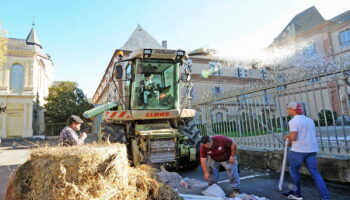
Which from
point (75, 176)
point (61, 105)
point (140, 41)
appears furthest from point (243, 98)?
point (61, 105)

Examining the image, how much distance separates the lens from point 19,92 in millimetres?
24125

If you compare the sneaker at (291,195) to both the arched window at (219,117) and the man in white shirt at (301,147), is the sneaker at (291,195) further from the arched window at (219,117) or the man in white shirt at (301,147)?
the arched window at (219,117)

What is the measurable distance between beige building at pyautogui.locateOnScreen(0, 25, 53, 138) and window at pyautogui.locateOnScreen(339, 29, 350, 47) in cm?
3369

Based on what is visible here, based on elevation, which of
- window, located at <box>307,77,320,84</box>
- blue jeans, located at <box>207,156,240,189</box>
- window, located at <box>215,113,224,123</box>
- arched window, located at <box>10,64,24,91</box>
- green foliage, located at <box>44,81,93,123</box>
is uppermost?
arched window, located at <box>10,64,24,91</box>

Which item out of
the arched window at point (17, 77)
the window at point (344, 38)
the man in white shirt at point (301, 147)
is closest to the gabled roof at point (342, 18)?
the window at point (344, 38)

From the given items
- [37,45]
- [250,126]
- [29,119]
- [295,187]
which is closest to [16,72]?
[29,119]

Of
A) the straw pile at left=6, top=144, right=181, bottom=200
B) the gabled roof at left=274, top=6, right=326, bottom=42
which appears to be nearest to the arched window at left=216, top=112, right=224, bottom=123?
the straw pile at left=6, top=144, right=181, bottom=200

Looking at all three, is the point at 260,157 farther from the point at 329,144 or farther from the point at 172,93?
the point at 172,93

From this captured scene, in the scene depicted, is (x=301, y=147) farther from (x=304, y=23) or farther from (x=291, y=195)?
(x=304, y=23)

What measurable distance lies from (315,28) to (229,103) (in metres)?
24.4

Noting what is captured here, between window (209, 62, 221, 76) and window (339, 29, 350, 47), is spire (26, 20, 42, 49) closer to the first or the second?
window (209, 62, 221, 76)

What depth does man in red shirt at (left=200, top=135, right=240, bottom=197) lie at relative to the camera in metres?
3.81

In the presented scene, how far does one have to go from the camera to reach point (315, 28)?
2478 centimetres

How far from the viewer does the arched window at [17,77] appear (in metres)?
24.3
